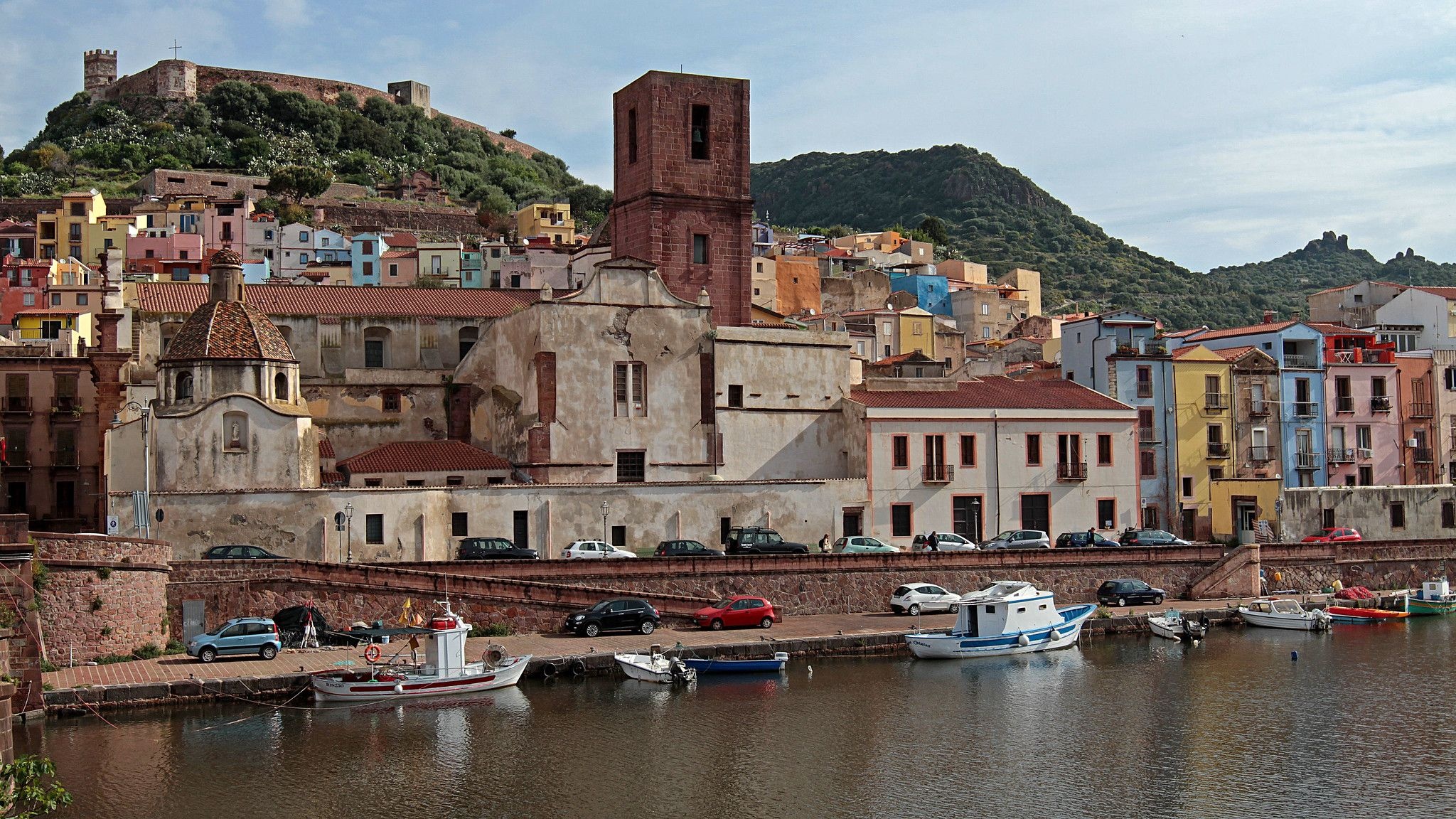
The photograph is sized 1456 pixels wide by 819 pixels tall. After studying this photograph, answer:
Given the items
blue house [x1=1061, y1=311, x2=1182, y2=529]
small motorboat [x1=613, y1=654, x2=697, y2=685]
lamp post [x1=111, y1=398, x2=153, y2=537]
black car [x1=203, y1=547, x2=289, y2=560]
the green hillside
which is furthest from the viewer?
the green hillside

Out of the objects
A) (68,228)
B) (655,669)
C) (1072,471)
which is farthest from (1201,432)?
(68,228)

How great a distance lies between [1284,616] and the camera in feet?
158

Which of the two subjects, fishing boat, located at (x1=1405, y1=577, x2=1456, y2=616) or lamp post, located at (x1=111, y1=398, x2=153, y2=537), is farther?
fishing boat, located at (x1=1405, y1=577, x2=1456, y2=616)

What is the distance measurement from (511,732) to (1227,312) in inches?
5278

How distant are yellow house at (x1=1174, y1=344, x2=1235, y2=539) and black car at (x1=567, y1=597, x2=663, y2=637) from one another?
91.7 feet

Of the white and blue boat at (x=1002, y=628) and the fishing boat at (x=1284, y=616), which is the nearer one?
the white and blue boat at (x=1002, y=628)

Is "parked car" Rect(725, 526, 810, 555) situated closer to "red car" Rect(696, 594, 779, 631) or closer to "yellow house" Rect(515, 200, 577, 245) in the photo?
"red car" Rect(696, 594, 779, 631)

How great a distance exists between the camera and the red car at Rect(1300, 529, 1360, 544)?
54.8 metres

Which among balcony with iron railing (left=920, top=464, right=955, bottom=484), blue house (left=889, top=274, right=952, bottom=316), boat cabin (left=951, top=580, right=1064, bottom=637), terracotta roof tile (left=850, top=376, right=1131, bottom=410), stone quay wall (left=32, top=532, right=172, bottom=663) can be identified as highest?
blue house (left=889, top=274, right=952, bottom=316)

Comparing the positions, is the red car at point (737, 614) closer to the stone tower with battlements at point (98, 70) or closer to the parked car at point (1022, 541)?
the parked car at point (1022, 541)

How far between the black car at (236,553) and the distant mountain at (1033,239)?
110475mm

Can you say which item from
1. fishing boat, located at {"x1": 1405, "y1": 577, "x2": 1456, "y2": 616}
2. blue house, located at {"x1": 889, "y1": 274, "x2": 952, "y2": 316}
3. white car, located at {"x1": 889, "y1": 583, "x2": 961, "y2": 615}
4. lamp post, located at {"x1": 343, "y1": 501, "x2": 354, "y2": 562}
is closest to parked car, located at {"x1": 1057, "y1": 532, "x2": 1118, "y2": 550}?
white car, located at {"x1": 889, "y1": 583, "x2": 961, "y2": 615}

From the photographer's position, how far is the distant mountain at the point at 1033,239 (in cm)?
15525

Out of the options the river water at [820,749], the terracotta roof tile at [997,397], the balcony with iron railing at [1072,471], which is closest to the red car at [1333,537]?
the balcony with iron railing at [1072,471]
